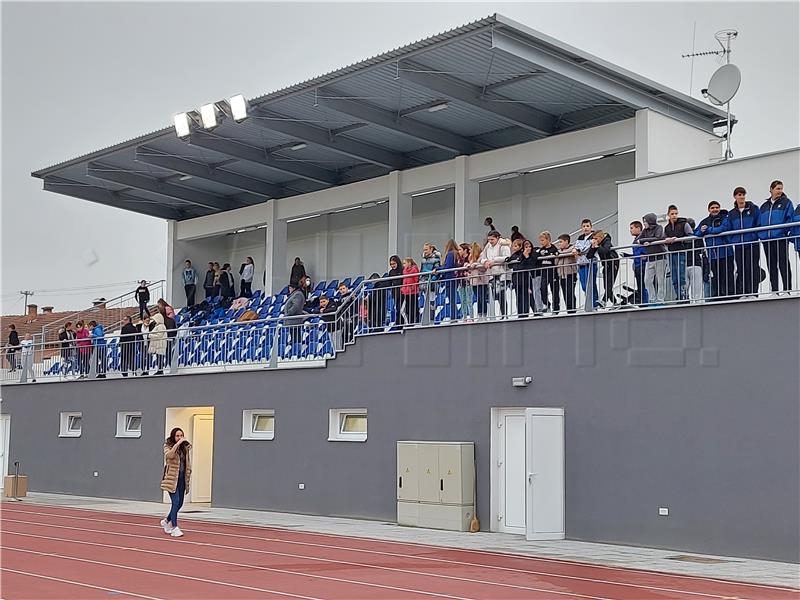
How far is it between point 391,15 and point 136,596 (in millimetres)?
17183

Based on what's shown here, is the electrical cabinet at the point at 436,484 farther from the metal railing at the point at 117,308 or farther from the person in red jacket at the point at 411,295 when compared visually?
the metal railing at the point at 117,308

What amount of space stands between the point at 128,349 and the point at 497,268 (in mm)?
11848

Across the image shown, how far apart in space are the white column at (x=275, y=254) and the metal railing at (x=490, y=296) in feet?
12.8

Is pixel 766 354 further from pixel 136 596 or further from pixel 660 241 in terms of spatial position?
pixel 136 596

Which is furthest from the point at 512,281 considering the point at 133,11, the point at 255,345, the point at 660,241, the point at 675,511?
the point at 133,11

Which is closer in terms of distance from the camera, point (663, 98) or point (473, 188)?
point (663, 98)

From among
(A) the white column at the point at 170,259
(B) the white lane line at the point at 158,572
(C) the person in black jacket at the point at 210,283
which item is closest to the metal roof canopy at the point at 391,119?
(C) the person in black jacket at the point at 210,283

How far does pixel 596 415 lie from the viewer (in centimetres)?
1609

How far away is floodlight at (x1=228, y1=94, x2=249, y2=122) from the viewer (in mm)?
21781

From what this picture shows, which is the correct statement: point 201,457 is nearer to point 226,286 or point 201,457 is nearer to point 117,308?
point 226,286

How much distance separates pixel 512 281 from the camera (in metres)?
17.4

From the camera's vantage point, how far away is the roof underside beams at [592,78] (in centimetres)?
1841

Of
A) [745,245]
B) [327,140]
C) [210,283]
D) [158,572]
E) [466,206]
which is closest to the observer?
[158,572]

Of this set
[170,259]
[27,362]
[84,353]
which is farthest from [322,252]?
[27,362]
